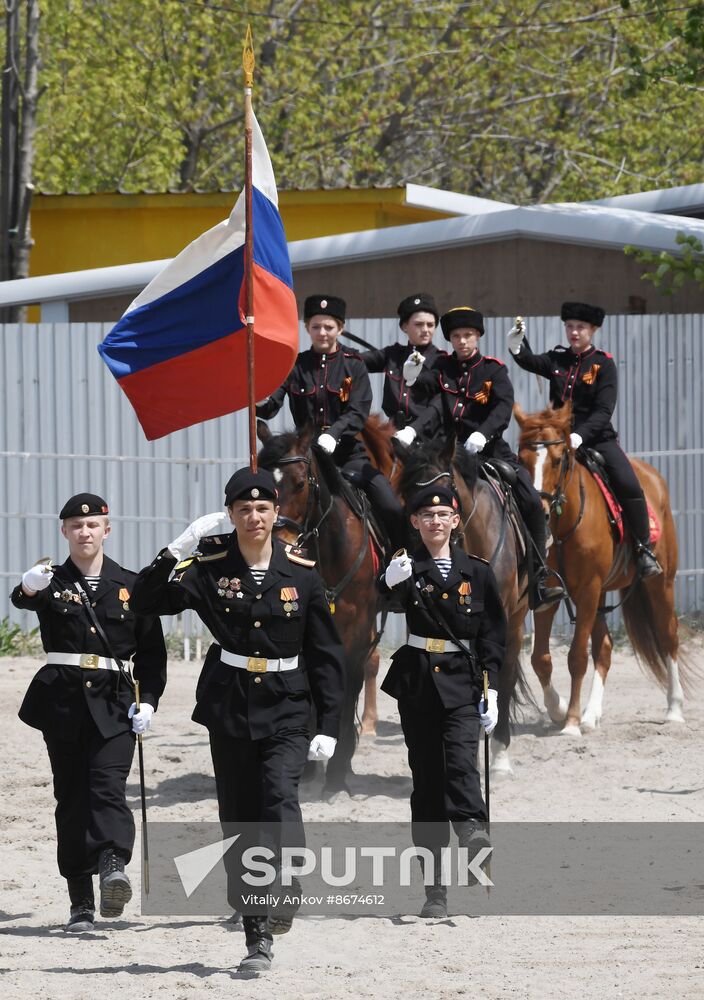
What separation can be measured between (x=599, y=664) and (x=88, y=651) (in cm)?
575

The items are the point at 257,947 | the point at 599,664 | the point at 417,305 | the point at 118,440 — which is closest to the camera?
the point at 257,947

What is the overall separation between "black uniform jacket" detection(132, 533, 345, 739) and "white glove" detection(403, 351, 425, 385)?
339 cm

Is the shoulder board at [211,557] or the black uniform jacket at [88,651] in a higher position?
the shoulder board at [211,557]

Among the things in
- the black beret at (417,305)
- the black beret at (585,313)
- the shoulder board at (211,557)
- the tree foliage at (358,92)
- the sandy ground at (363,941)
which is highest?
the tree foliage at (358,92)

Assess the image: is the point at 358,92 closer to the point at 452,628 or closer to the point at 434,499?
the point at 434,499

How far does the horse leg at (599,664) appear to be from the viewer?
11.3 metres

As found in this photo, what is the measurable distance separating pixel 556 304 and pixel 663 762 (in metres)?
6.29

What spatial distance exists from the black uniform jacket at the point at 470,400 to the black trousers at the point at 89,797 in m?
3.73

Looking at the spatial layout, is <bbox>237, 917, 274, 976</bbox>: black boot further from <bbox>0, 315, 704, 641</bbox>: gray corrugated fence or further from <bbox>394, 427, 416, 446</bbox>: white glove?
<bbox>0, 315, 704, 641</bbox>: gray corrugated fence

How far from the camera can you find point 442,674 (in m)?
7.05

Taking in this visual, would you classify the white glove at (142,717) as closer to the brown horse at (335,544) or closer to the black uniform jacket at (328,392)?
the brown horse at (335,544)

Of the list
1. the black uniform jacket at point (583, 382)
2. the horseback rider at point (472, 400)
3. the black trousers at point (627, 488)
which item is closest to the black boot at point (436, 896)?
the horseback rider at point (472, 400)

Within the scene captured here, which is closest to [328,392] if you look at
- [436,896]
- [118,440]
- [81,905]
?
[436,896]

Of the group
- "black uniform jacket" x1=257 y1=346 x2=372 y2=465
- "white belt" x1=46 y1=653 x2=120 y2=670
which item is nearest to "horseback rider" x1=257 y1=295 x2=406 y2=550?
"black uniform jacket" x1=257 y1=346 x2=372 y2=465
